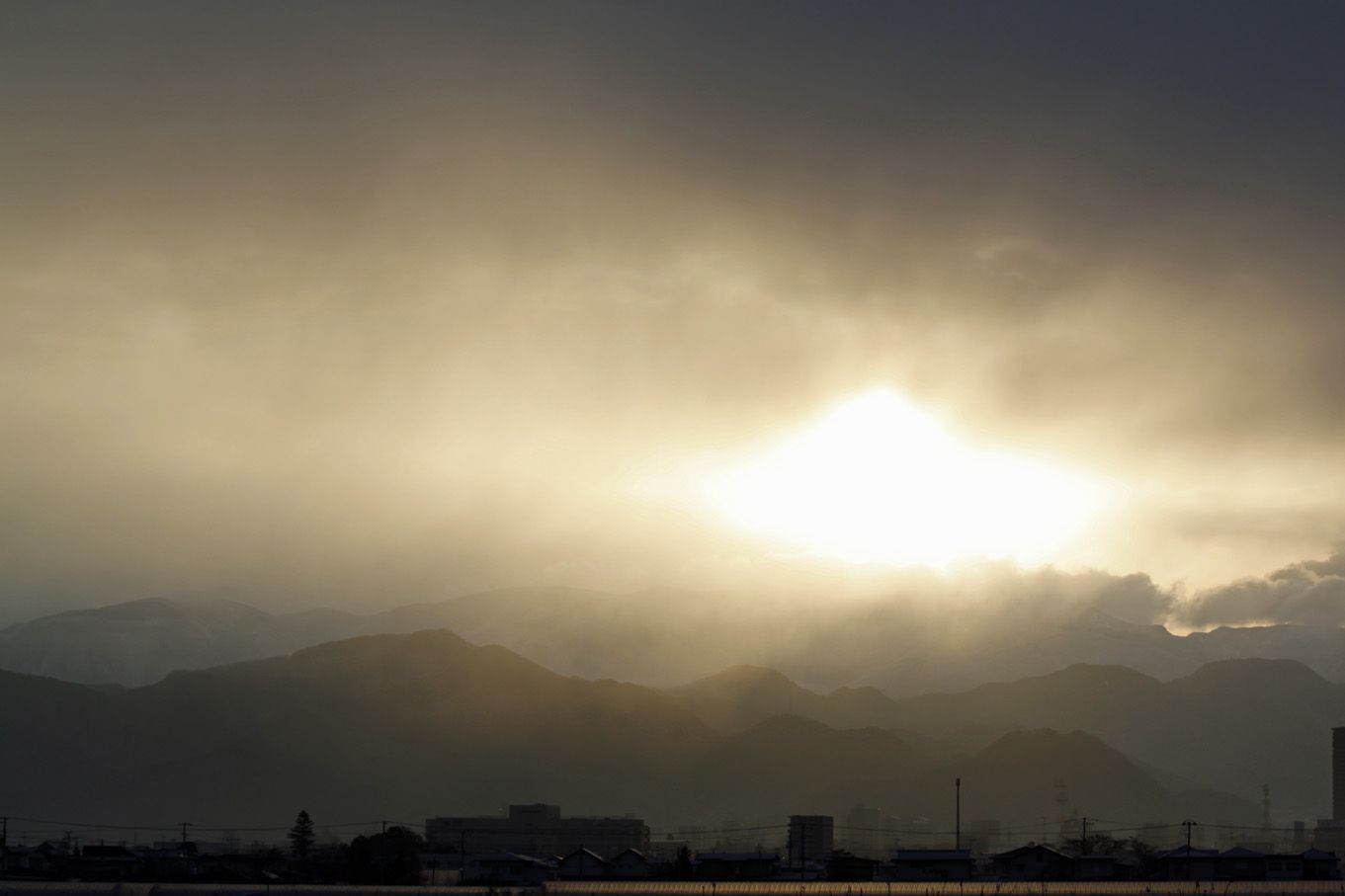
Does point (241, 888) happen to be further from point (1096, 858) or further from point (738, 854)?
point (1096, 858)

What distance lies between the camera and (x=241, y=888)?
332ft

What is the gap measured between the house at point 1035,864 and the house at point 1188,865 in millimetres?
8160

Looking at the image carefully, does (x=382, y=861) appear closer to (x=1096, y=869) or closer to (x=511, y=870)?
(x=511, y=870)

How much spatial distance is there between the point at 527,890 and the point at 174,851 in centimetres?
8919

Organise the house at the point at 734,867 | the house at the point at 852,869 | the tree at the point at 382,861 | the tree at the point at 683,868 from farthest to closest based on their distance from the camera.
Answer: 1. the tree at the point at 382,861
2. the house at the point at 734,867
3. the tree at the point at 683,868
4. the house at the point at 852,869

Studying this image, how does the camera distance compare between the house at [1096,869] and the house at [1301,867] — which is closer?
the house at [1301,867]

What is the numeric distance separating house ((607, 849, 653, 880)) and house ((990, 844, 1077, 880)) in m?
32.1

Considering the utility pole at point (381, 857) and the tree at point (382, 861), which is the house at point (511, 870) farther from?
the utility pole at point (381, 857)

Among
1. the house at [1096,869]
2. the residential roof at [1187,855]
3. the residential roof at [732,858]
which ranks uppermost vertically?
the residential roof at [1187,855]

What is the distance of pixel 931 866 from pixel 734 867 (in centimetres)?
1863

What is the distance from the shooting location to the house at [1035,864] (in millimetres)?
131875

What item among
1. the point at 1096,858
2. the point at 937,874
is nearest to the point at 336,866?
the point at 937,874

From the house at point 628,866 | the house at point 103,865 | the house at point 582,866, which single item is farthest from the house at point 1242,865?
the house at point 103,865

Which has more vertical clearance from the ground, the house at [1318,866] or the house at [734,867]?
the house at [1318,866]
